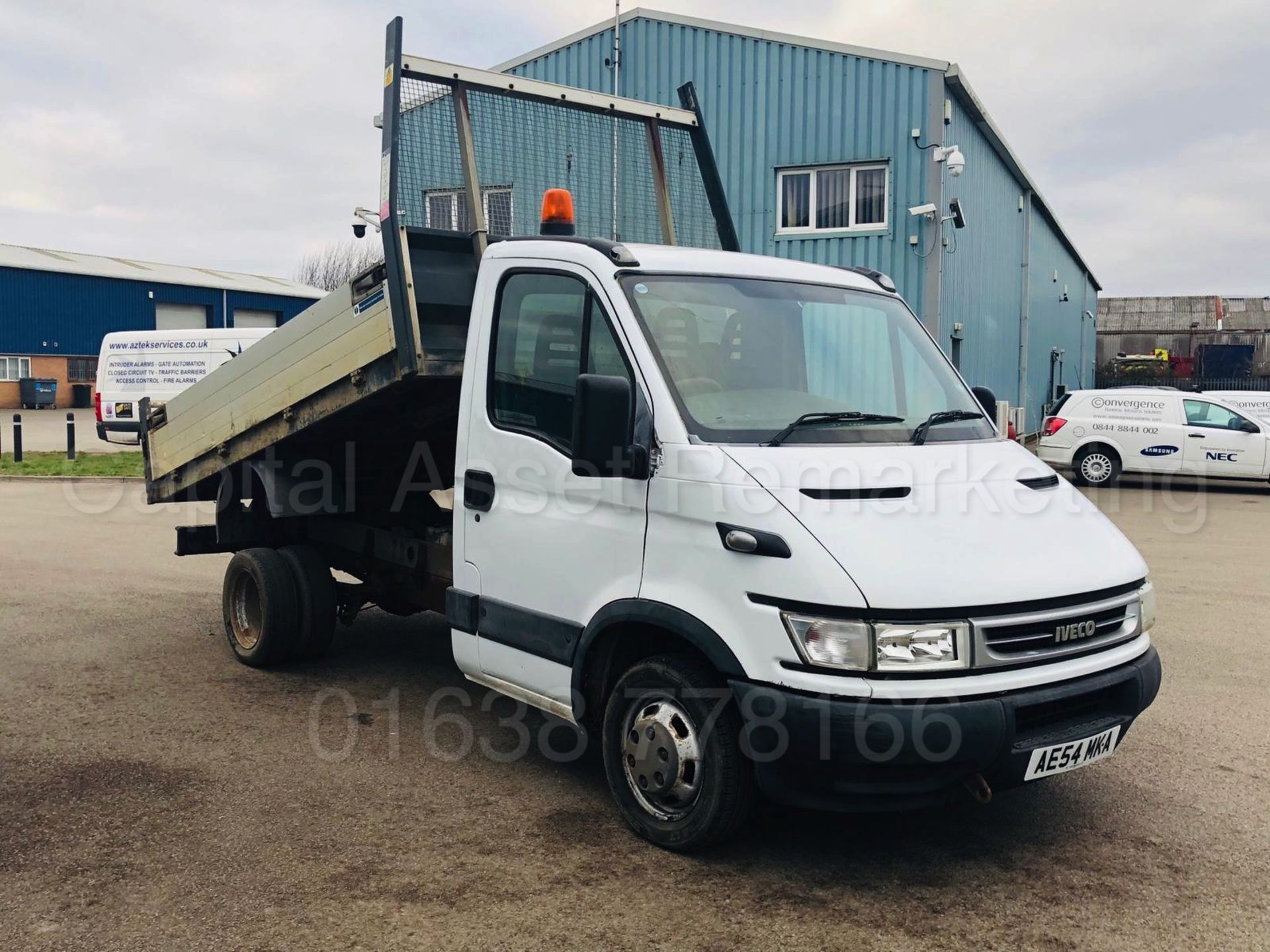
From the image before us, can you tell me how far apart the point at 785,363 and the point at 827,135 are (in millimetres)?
15174

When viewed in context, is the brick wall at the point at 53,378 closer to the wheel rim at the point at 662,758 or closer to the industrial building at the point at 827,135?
the industrial building at the point at 827,135

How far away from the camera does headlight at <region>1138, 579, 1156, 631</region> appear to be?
13.9ft

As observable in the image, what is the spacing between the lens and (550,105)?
617 cm

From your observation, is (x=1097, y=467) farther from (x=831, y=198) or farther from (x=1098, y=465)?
(x=831, y=198)

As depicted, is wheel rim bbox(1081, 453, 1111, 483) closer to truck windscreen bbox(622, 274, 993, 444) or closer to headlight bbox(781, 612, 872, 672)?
truck windscreen bbox(622, 274, 993, 444)

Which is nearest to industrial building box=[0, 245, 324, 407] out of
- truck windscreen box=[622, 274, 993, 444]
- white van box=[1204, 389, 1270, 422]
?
white van box=[1204, 389, 1270, 422]

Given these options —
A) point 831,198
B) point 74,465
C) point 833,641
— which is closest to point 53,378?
point 74,465

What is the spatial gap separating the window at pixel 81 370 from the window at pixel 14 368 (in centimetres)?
159

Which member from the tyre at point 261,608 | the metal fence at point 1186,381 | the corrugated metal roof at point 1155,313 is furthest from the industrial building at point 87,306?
the corrugated metal roof at point 1155,313

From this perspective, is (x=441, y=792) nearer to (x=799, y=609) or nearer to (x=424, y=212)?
(x=799, y=609)

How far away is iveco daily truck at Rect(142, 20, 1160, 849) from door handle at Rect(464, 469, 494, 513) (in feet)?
0.05

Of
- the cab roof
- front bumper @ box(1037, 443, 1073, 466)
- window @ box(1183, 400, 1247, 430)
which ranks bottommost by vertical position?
front bumper @ box(1037, 443, 1073, 466)

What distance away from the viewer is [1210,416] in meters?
18.2

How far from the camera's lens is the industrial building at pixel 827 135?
18109 mm
